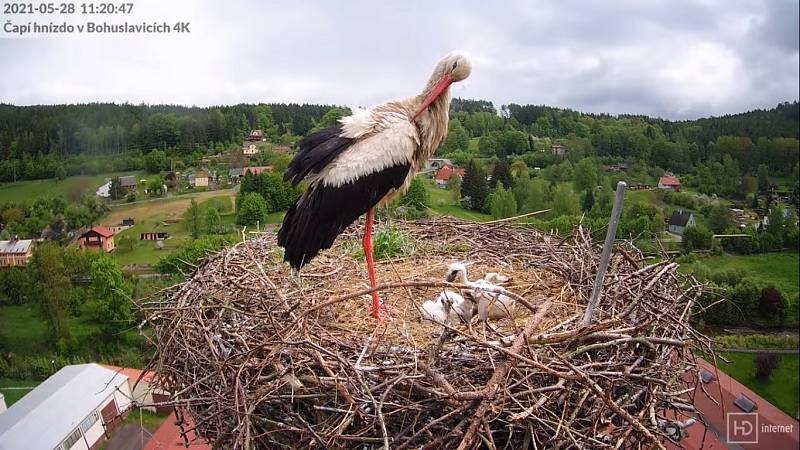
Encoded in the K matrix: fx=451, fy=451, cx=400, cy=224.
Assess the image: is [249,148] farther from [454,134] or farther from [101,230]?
[454,134]

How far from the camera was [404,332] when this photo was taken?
211 centimetres

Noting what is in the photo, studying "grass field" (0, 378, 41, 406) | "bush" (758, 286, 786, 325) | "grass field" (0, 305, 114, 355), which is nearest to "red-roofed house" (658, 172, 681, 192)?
"bush" (758, 286, 786, 325)

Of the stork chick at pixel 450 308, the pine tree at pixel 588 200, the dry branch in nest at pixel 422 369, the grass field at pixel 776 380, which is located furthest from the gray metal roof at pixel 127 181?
the grass field at pixel 776 380

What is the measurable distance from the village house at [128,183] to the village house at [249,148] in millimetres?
1103

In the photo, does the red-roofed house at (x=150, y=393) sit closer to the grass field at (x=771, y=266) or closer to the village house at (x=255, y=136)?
the village house at (x=255, y=136)

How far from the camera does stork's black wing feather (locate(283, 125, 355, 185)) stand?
228 centimetres

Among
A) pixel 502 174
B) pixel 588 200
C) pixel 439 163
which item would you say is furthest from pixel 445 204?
pixel 588 200

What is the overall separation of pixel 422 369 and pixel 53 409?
2.55 metres

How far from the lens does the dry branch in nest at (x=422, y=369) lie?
4.78 feet

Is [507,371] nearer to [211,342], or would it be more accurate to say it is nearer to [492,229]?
[211,342]

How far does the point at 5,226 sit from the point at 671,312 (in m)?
5.00

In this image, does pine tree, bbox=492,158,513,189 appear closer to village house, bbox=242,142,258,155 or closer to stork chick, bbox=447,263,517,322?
village house, bbox=242,142,258,155

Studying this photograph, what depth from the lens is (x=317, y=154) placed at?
7.52ft

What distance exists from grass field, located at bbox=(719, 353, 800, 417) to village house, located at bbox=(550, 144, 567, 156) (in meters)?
3.01
